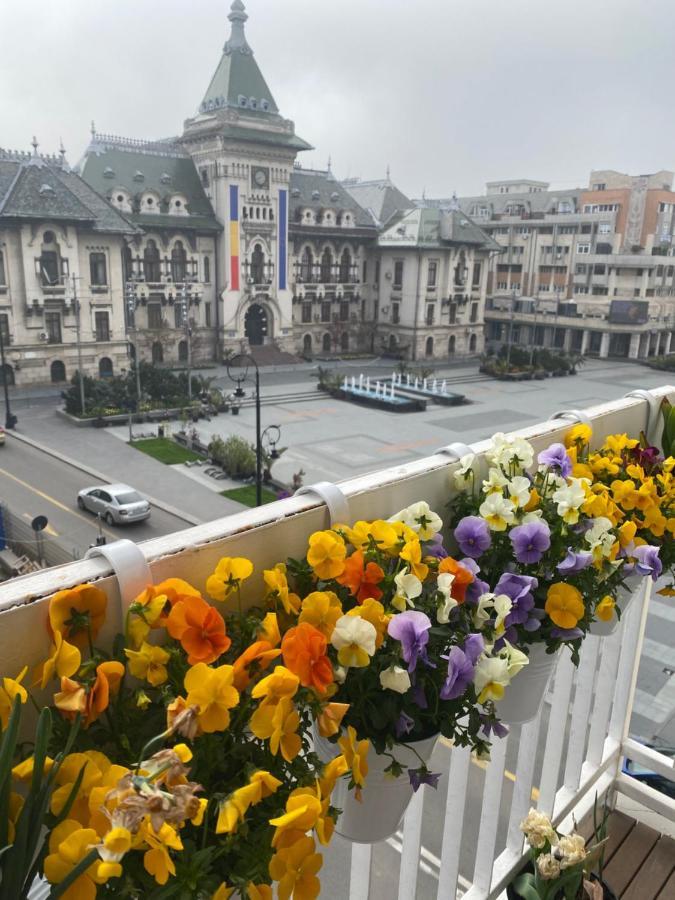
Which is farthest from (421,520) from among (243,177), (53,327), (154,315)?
(243,177)

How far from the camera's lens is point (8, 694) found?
121cm

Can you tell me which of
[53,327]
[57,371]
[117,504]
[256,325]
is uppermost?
[53,327]

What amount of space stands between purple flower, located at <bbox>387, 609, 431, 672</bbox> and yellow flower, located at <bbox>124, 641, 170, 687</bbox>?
0.49 meters

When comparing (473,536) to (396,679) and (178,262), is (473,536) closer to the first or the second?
(396,679)

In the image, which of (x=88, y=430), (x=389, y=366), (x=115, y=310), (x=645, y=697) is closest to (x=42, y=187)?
(x=115, y=310)

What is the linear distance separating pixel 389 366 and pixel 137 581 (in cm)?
4080

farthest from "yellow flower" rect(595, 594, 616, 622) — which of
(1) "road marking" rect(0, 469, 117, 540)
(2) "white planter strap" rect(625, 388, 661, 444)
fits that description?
(1) "road marking" rect(0, 469, 117, 540)

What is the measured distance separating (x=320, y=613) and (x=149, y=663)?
38 cm

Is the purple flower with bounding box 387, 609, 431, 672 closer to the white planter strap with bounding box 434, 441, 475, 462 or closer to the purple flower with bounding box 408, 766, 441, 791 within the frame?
the purple flower with bounding box 408, 766, 441, 791

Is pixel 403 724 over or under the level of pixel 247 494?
over

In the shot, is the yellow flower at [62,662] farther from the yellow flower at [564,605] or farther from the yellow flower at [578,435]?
the yellow flower at [578,435]

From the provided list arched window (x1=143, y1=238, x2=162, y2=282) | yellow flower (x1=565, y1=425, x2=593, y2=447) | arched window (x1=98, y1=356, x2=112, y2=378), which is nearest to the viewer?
yellow flower (x1=565, y1=425, x2=593, y2=447)

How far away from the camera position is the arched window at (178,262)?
36750 millimetres

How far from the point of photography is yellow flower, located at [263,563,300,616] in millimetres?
1632
